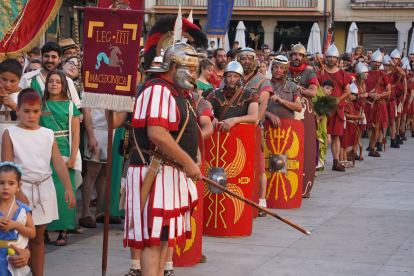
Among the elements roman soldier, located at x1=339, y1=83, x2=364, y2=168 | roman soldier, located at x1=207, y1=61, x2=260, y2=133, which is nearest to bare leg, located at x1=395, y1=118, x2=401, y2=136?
roman soldier, located at x1=339, y1=83, x2=364, y2=168

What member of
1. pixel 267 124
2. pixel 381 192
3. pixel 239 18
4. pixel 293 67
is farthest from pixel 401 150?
pixel 239 18

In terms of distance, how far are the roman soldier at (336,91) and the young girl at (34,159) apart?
739 cm

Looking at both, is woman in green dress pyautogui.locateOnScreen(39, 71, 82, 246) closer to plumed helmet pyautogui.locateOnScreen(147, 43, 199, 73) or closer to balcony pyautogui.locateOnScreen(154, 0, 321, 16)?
plumed helmet pyautogui.locateOnScreen(147, 43, 199, 73)

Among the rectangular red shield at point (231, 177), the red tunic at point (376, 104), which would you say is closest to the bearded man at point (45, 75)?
the rectangular red shield at point (231, 177)

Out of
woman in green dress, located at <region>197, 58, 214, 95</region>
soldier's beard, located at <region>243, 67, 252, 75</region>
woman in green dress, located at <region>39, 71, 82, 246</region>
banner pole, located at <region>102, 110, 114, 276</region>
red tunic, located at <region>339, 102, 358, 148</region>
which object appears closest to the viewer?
banner pole, located at <region>102, 110, 114, 276</region>

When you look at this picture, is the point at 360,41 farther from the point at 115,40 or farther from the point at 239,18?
the point at 115,40

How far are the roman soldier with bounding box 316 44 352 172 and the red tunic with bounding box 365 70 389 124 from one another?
2861 mm

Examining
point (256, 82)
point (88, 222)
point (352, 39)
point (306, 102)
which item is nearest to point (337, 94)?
point (306, 102)

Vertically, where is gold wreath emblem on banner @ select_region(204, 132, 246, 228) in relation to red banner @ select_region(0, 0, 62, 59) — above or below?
below

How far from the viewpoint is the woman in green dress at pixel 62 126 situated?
605 cm

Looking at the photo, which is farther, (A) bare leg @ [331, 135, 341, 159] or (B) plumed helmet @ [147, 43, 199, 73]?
(A) bare leg @ [331, 135, 341, 159]

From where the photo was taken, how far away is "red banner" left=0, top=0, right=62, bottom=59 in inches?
224

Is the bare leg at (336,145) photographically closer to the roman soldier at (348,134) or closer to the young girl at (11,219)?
the roman soldier at (348,134)

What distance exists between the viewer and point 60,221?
6.07m
